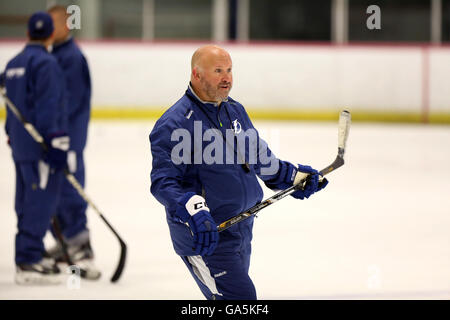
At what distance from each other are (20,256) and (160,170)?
6.33ft

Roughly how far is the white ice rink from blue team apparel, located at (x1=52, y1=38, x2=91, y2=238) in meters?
0.28

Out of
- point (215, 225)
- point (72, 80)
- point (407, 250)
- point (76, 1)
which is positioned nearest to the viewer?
point (215, 225)

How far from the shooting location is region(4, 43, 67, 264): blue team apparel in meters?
3.89

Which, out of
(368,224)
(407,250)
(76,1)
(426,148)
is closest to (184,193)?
(407,250)

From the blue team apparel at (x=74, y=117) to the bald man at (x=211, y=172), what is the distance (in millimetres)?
1944

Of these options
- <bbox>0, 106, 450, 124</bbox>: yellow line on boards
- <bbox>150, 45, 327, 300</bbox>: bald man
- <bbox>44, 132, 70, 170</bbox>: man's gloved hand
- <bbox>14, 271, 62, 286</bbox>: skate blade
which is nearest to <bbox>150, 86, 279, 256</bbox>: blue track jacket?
<bbox>150, 45, 327, 300</bbox>: bald man

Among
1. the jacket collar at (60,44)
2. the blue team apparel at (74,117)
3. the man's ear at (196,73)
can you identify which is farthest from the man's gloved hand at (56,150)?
the man's ear at (196,73)

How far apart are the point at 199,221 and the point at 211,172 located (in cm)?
21

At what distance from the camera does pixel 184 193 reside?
7.55ft

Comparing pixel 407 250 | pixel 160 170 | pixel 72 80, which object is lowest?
pixel 407 250

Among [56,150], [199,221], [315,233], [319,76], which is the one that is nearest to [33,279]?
[56,150]

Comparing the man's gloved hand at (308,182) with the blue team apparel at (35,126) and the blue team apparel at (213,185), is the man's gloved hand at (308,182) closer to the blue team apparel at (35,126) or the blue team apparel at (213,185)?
the blue team apparel at (213,185)

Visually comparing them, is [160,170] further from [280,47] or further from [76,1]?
[76,1]

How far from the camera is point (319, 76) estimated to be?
11367mm
